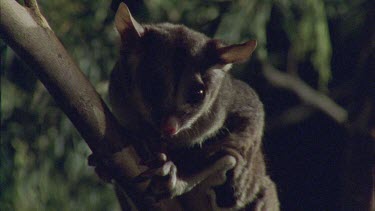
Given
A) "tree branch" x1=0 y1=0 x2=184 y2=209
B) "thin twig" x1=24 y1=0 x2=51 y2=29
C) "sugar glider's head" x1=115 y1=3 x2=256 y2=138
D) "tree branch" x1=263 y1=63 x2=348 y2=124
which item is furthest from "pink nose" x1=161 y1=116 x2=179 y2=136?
"tree branch" x1=263 y1=63 x2=348 y2=124

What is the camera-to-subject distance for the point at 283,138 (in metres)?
7.57

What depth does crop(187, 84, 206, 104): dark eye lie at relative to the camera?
3.28 metres

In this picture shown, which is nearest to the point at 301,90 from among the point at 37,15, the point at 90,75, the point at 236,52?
the point at 90,75

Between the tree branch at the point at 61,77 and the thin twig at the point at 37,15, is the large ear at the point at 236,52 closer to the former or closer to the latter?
the tree branch at the point at 61,77

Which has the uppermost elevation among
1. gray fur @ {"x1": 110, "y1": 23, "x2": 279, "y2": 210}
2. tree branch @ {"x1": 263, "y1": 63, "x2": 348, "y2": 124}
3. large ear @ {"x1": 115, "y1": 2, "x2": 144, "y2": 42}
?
large ear @ {"x1": 115, "y1": 2, "x2": 144, "y2": 42}

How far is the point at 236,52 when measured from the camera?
337 cm

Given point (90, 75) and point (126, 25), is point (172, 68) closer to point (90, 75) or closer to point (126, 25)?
point (126, 25)

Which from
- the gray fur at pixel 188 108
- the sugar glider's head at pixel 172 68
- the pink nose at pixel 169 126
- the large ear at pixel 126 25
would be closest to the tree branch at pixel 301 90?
the gray fur at pixel 188 108

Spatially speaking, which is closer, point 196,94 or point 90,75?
point 196,94

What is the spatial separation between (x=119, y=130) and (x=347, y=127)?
1.65 metres

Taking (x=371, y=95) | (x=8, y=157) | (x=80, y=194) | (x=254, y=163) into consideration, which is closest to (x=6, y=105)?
(x=8, y=157)

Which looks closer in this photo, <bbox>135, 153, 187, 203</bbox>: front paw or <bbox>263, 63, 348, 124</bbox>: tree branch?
<bbox>135, 153, 187, 203</bbox>: front paw

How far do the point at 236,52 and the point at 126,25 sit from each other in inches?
18.2

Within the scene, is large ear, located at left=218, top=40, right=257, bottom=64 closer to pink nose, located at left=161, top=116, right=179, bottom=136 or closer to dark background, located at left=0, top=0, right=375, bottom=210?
pink nose, located at left=161, top=116, right=179, bottom=136
